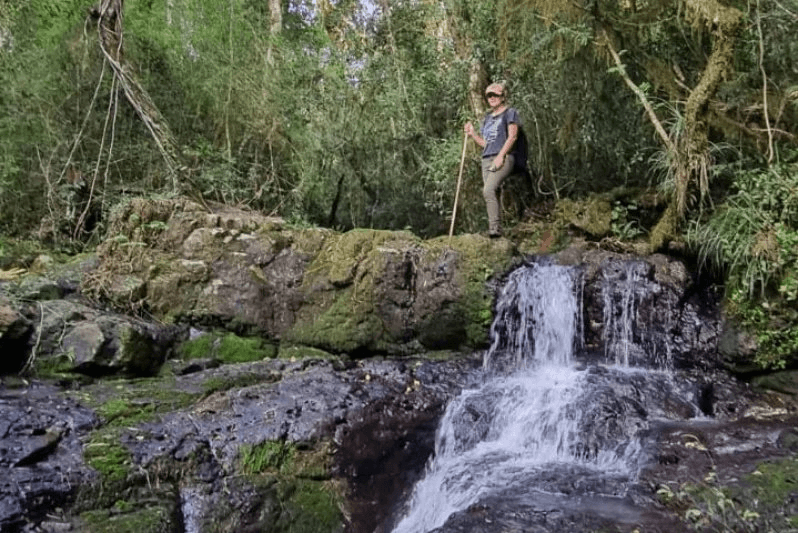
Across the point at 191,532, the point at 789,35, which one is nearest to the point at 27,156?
the point at 191,532

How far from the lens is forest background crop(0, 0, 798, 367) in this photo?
629 centimetres

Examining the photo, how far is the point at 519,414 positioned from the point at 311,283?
9.16ft

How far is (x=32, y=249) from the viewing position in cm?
764

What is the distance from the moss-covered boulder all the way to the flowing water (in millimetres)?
480

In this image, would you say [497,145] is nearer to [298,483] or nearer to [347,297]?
[347,297]

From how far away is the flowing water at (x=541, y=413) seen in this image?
423 centimetres

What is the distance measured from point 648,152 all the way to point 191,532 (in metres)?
7.25

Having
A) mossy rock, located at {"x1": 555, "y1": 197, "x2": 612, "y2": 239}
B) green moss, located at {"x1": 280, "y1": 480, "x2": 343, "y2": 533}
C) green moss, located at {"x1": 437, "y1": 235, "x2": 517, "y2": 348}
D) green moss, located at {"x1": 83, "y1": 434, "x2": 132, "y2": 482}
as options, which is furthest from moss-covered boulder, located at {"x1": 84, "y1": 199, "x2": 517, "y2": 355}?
green moss, located at {"x1": 83, "y1": 434, "x2": 132, "y2": 482}

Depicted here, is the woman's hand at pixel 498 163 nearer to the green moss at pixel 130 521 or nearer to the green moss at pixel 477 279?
the green moss at pixel 477 279

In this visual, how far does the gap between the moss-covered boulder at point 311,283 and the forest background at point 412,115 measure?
5.67 feet

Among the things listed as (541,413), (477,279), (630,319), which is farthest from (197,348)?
(630,319)

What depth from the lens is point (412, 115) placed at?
961 centimetres

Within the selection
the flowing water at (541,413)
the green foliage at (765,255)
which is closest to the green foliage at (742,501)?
the flowing water at (541,413)

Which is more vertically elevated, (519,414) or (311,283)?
(311,283)
